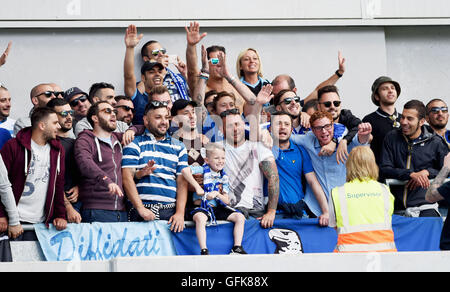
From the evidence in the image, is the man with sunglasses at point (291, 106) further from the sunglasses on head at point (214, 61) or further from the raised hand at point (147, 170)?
the raised hand at point (147, 170)

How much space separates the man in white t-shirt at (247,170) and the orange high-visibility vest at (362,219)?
57.6 inches

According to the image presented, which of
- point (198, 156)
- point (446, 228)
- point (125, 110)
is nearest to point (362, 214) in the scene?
point (446, 228)

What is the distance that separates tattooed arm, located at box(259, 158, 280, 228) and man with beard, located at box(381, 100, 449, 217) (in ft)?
4.52

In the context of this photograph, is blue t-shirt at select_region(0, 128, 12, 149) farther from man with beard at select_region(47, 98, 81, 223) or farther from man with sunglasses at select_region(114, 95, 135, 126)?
man with sunglasses at select_region(114, 95, 135, 126)

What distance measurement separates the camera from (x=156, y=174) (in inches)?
314

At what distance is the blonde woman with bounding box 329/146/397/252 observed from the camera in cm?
662

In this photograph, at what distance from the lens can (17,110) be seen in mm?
11758

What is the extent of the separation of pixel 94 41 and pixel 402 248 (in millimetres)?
6254

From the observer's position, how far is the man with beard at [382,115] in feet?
30.9

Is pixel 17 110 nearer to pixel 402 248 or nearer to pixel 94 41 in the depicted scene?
pixel 94 41

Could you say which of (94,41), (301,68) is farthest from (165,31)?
(301,68)

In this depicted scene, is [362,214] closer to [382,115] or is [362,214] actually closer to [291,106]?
[291,106]

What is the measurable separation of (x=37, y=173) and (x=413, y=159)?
13.9ft

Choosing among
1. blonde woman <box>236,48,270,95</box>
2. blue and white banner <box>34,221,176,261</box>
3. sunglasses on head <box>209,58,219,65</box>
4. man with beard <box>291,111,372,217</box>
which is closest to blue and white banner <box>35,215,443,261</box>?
blue and white banner <box>34,221,176,261</box>
